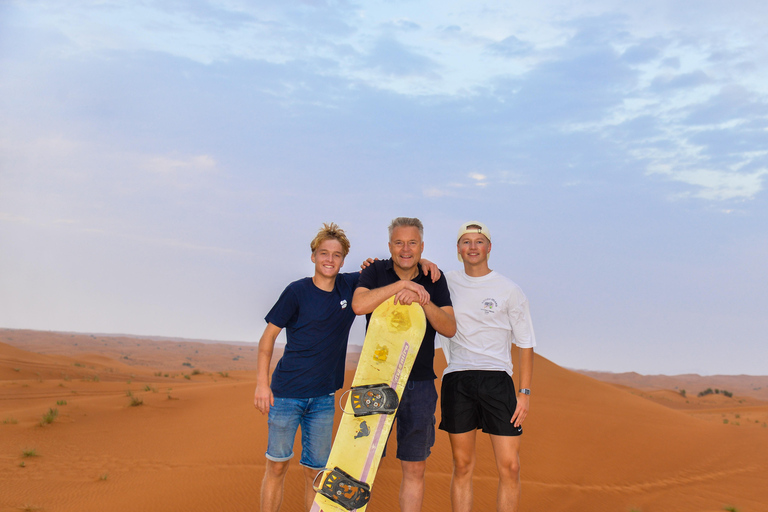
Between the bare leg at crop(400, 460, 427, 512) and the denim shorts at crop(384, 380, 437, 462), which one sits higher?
the denim shorts at crop(384, 380, 437, 462)

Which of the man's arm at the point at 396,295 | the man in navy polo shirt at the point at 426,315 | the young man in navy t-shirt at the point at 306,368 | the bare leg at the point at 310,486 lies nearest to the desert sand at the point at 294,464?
the bare leg at the point at 310,486

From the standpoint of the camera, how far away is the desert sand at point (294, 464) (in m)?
6.26

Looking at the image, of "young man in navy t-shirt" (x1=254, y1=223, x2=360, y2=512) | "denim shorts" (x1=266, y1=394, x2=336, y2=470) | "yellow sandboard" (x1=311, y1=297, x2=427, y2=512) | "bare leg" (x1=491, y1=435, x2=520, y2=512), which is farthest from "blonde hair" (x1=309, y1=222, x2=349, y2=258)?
"bare leg" (x1=491, y1=435, x2=520, y2=512)

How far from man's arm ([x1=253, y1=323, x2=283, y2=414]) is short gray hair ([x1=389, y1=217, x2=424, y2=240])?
4.22 ft

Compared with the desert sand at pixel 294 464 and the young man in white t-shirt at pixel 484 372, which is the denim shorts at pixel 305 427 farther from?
the desert sand at pixel 294 464

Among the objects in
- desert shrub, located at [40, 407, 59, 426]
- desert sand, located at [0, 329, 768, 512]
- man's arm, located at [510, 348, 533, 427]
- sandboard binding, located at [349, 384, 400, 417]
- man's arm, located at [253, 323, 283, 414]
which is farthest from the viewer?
desert shrub, located at [40, 407, 59, 426]

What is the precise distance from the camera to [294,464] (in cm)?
727

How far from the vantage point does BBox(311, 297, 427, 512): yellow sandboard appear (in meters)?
3.86

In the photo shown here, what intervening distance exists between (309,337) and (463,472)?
1.68m

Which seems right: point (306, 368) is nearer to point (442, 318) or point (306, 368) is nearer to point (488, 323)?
point (442, 318)

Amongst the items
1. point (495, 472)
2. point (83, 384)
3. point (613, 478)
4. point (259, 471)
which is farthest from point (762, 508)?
point (83, 384)

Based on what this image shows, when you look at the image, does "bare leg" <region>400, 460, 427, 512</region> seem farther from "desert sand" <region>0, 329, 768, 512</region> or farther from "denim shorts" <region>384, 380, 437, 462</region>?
"desert sand" <region>0, 329, 768, 512</region>

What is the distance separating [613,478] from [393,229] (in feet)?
20.1

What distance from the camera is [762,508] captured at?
6.21 meters
